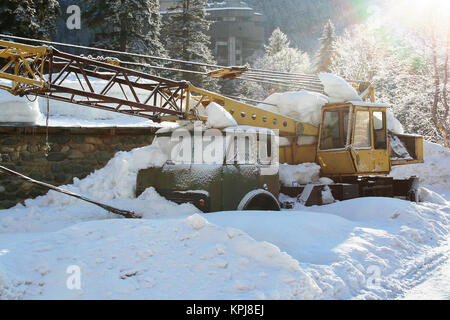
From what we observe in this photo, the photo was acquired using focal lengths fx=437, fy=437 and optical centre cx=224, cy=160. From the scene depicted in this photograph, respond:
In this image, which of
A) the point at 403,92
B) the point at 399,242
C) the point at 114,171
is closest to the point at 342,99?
the point at 399,242

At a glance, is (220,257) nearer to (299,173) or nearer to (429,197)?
(299,173)

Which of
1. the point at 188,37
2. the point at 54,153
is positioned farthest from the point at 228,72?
the point at 188,37

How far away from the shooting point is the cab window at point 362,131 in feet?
38.1

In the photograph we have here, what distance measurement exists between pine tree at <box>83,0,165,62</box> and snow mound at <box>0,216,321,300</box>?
20.2 metres

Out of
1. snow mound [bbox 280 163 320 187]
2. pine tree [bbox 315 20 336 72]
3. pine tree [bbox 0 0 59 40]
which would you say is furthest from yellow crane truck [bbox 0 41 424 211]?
pine tree [bbox 315 20 336 72]

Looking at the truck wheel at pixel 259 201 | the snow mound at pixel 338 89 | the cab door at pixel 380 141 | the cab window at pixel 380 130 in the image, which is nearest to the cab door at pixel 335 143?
the snow mound at pixel 338 89

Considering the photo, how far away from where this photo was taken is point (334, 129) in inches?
472

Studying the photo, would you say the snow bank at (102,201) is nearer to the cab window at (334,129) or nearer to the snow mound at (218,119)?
the snow mound at (218,119)

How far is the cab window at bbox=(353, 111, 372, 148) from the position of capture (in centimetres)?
1162

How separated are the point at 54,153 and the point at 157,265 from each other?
7813 millimetres

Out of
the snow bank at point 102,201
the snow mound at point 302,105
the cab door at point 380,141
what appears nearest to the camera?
the snow bank at point 102,201

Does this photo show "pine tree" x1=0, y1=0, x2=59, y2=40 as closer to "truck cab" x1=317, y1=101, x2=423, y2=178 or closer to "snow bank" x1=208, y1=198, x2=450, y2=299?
"truck cab" x1=317, y1=101, x2=423, y2=178

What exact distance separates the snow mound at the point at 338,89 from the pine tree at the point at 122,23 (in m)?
15.4

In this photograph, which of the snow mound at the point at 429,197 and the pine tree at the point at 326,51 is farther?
the pine tree at the point at 326,51
